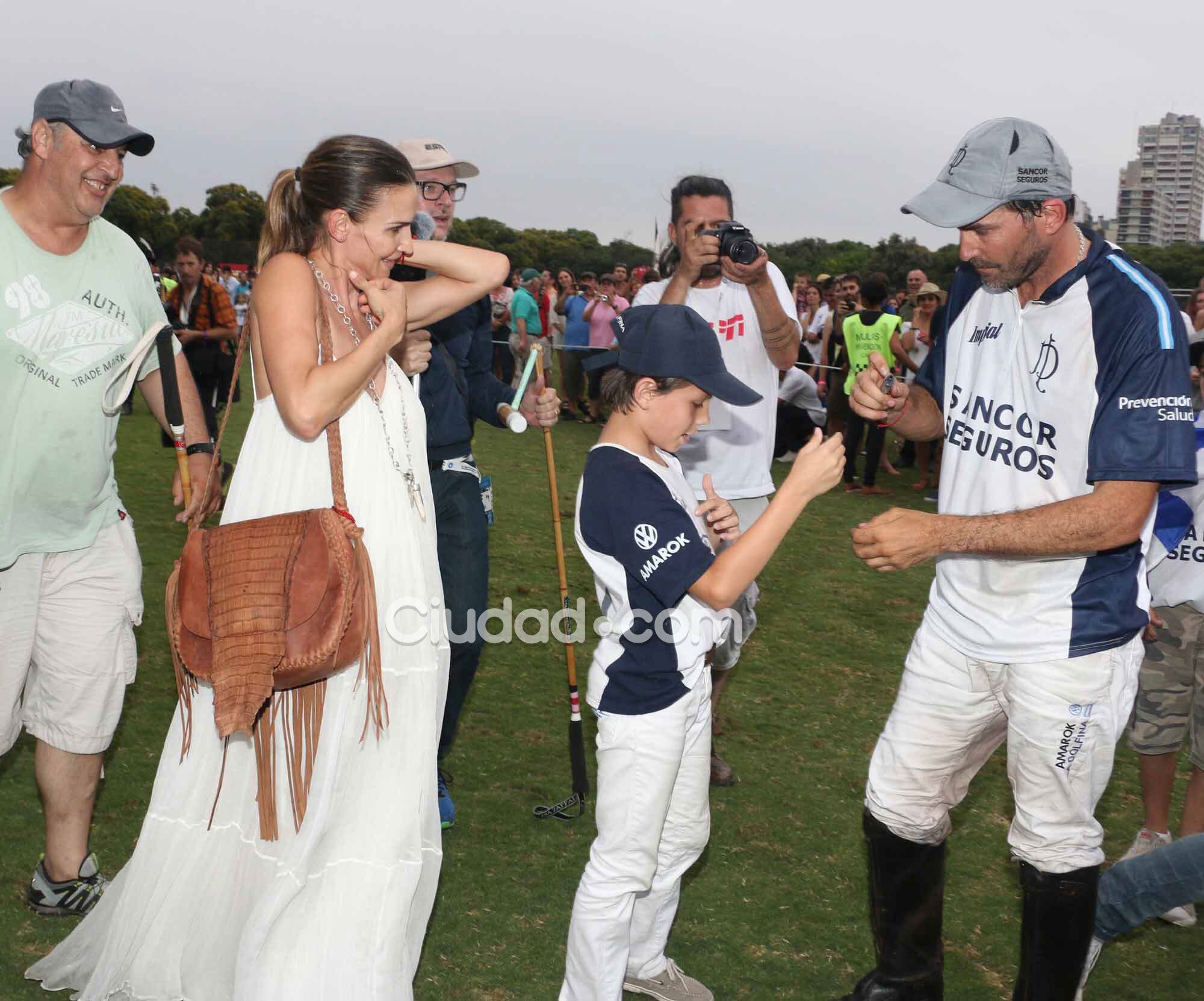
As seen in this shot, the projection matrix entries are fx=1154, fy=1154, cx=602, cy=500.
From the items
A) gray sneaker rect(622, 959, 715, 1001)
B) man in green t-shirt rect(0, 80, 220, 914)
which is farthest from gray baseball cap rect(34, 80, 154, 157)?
gray sneaker rect(622, 959, 715, 1001)

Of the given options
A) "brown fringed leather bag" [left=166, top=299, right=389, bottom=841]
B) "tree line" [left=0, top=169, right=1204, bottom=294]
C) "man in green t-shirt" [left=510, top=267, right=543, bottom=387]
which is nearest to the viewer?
"brown fringed leather bag" [left=166, top=299, right=389, bottom=841]

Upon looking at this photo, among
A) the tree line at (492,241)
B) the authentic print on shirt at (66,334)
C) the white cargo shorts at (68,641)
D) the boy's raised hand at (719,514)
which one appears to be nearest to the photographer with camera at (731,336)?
the boy's raised hand at (719,514)

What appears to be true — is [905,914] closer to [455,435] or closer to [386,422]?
[386,422]

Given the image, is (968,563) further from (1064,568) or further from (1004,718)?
(1004,718)

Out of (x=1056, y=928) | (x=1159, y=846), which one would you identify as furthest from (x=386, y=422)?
(x=1159, y=846)

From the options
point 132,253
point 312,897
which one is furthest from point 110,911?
point 132,253

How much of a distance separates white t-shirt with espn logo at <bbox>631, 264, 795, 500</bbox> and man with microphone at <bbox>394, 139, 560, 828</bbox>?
724 millimetres

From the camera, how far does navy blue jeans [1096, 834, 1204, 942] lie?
3355 mm

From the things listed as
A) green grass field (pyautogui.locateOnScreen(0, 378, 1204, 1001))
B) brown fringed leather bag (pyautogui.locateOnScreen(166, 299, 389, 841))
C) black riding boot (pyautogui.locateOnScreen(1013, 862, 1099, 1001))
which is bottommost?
Answer: green grass field (pyautogui.locateOnScreen(0, 378, 1204, 1001))

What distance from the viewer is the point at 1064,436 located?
3086 millimetres

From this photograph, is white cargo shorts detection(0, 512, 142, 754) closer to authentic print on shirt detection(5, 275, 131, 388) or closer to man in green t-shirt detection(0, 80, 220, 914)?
man in green t-shirt detection(0, 80, 220, 914)

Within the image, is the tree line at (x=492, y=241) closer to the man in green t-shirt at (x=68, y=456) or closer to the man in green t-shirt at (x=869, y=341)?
the man in green t-shirt at (x=869, y=341)

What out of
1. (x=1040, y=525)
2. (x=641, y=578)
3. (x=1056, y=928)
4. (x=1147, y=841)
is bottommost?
(x=1147, y=841)

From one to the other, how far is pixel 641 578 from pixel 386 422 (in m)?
0.83
